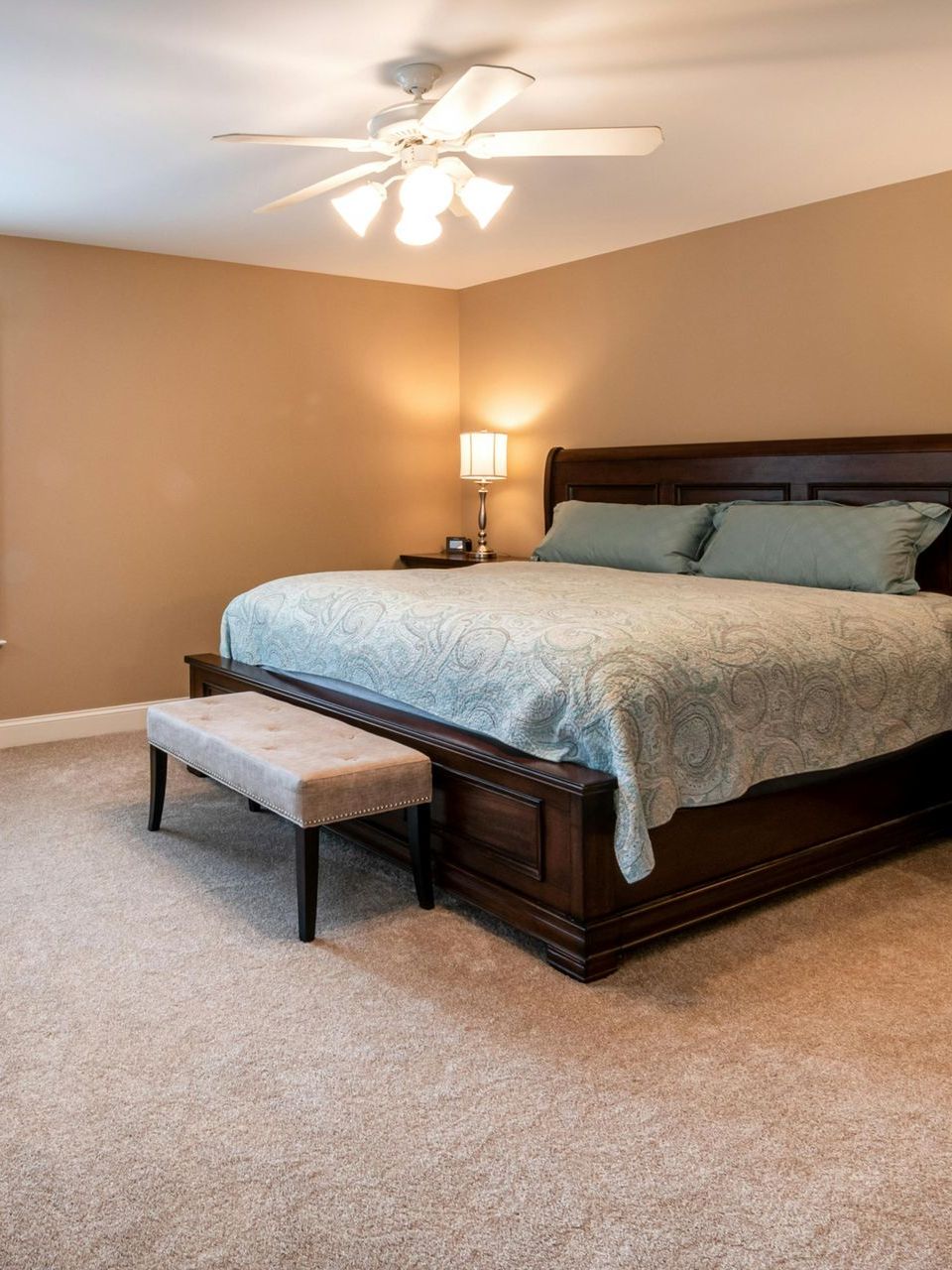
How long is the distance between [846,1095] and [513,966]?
837mm

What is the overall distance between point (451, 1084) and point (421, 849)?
0.90 m

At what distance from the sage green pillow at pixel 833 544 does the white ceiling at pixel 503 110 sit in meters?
1.24

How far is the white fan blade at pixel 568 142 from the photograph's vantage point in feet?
9.37

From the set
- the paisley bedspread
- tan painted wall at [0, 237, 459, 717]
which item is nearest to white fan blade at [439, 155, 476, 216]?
the paisley bedspread

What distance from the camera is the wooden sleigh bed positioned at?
2578mm

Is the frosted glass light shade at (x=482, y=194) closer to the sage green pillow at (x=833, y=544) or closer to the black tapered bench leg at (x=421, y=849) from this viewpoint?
the sage green pillow at (x=833, y=544)

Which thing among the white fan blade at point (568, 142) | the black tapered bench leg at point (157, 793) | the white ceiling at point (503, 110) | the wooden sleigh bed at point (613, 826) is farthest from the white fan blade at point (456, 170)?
the black tapered bench leg at point (157, 793)

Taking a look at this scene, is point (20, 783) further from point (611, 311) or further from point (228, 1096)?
point (611, 311)

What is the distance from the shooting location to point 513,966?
2.64m

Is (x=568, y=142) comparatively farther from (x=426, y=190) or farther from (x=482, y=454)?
(x=482, y=454)

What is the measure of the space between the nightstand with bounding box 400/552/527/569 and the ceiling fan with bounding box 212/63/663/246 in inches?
97.3

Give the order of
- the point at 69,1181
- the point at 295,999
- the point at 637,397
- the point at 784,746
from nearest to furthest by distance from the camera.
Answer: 1. the point at 69,1181
2. the point at 295,999
3. the point at 784,746
4. the point at 637,397

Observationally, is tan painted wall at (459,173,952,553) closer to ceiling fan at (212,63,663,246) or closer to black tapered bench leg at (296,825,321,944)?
ceiling fan at (212,63,663,246)

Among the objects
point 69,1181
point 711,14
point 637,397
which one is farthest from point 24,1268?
point 637,397
